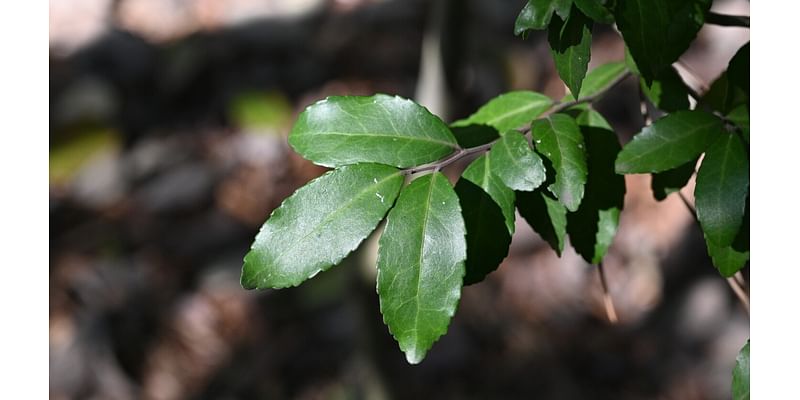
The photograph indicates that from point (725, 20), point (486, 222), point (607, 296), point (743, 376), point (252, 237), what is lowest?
point (252, 237)

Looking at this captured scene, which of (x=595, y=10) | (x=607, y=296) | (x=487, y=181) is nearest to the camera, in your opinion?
(x=595, y=10)

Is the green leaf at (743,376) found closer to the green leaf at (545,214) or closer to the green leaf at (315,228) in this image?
the green leaf at (545,214)

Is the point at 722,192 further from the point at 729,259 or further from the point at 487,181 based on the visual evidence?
the point at 487,181

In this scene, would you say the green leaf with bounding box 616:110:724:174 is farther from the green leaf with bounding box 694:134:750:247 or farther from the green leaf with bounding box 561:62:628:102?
the green leaf with bounding box 561:62:628:102

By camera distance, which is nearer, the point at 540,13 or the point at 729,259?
the point at 540,13

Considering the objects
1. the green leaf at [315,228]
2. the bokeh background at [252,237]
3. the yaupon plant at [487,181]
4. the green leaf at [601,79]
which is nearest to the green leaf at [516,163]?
the yaupon plant at [487,181]

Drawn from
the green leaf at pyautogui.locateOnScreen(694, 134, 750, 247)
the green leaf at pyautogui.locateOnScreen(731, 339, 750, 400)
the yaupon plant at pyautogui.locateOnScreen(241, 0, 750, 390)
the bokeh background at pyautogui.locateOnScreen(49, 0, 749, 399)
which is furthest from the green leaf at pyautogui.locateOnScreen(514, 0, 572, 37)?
the bokeh background at pyautogui.locateOnScreen(49, 0, 749, 399)

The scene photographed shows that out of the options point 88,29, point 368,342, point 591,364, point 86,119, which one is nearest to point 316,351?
point 368,342

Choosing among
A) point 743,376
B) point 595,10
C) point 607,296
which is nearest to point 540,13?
point 595,10
